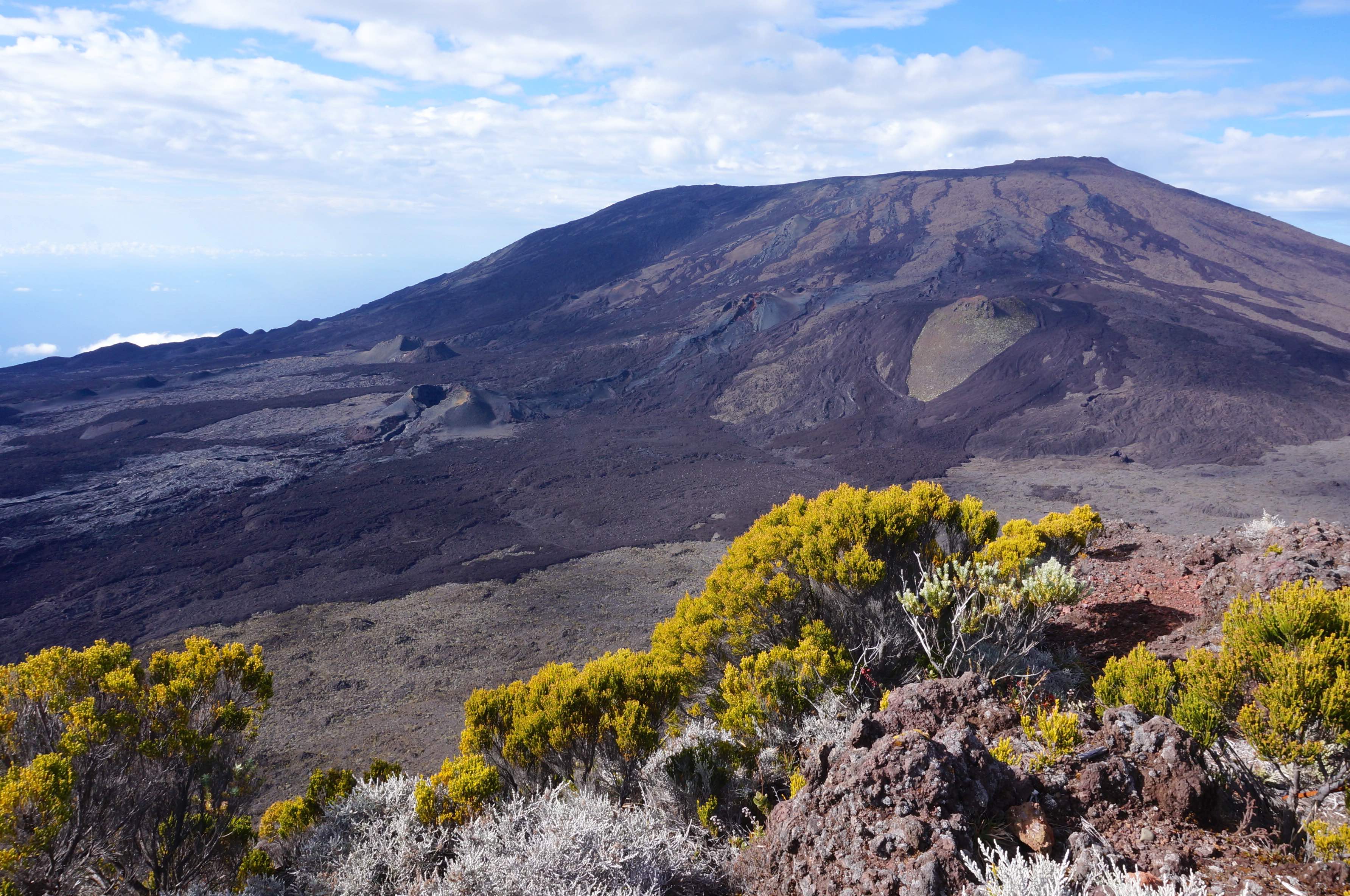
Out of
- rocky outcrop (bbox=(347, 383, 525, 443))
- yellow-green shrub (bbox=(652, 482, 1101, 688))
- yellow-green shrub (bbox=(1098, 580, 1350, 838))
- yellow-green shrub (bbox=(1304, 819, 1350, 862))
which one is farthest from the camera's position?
rocky outcrop (bbox=(347, 383, 525, 443))

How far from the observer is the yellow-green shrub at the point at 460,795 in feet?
18.4

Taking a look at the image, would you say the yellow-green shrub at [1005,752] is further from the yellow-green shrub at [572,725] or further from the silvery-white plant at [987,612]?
the yellow-green shrub at [572,725]

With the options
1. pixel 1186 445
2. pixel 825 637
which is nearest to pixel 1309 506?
pixel 1186 445

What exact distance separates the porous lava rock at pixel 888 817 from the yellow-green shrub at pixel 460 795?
2.37 meters

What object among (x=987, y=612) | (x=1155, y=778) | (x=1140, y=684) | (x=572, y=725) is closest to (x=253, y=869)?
(x=572, y=725)

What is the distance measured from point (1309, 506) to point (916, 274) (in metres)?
33.2

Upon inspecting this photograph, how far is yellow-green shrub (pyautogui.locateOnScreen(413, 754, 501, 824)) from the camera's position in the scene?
221 inches

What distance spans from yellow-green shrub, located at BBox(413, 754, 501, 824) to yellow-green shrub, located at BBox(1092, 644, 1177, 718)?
16.0 feet

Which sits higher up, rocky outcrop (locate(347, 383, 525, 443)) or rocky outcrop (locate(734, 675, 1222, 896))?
rocky outcrop (locate(347, 383, 525, 443))

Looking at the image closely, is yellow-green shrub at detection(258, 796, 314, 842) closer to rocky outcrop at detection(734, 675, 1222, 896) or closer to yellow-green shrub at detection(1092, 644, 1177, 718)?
rocky outcrop at detection(734, 675, 1222, 896)

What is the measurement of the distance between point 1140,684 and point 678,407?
117ft

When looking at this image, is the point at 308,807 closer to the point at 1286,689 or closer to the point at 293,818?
the point at 293,818

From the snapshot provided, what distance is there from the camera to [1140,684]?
4.87 meters

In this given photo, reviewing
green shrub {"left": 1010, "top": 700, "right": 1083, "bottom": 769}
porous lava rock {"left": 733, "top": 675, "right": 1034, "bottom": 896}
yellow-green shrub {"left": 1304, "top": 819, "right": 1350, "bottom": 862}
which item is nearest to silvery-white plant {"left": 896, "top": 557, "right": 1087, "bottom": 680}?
green shrub {"left": 1010, "top": 700, "right": 1083, "bottom": 769}
